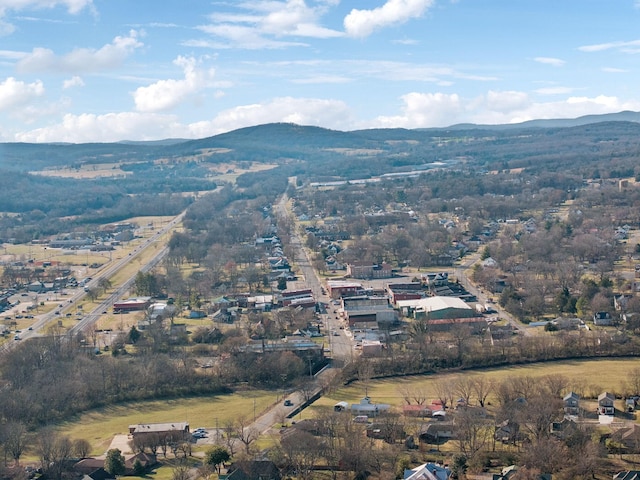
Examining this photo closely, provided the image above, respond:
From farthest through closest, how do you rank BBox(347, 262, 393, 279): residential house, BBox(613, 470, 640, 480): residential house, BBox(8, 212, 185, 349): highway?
BBox(347, 262, 393, 279): residential house < BBox(8, 212, 185, 349): highway < BBox(613, 470, 640, 480): residential house

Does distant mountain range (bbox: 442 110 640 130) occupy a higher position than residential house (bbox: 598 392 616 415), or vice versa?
distant mountain range (bbox: 442 110 640 130)

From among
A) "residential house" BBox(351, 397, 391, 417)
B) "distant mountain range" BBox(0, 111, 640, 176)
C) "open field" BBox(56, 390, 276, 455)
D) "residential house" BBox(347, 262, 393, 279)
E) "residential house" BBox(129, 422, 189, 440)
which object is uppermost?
"distant mountain range" BBox(0, 111, 640, 176)

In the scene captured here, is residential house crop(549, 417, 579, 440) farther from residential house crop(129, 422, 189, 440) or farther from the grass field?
residential house crop(129, 422, 189, 440)

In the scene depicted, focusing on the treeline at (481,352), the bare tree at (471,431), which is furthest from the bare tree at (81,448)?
the bare tree at (471,431)

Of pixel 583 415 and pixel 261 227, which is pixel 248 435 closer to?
pixel 583 415

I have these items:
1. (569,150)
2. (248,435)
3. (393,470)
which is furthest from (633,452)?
(569,150)

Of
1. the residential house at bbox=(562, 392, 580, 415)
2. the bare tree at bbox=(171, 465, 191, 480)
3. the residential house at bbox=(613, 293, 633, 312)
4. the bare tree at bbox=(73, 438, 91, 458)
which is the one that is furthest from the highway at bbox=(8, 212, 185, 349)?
the residential house at bbox=(613, 293, 633, 312)
